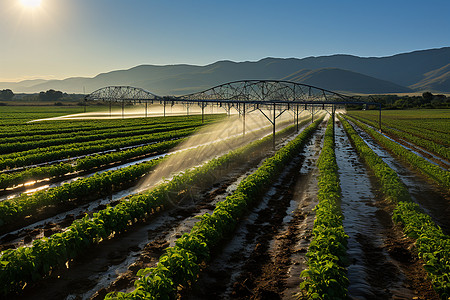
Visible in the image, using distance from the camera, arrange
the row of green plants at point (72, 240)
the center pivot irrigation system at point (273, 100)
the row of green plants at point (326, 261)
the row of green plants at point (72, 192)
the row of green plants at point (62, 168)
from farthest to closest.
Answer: the center pivot irrigation system at point (273, 100) < the row of green plants at point (62, 168) < the row of green plants at point (72, 192) < the row of green plants at point (72, 240) < the row of green plants at point (326, 261)

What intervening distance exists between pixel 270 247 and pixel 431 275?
475cm

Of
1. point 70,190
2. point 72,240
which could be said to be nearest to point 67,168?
point 70,190

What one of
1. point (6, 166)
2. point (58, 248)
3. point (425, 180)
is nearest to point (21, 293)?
point (58, 248)

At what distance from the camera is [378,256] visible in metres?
11.4

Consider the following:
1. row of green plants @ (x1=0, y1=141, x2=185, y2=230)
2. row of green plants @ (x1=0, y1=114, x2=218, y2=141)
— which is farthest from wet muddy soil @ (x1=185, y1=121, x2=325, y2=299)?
row of green plants @ (x1=0, y1=114, x2=218, y2=141)

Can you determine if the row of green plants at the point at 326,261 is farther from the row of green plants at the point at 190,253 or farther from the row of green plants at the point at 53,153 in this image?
the row of green plants at the point at 53,153

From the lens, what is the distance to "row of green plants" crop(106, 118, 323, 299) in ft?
25.0

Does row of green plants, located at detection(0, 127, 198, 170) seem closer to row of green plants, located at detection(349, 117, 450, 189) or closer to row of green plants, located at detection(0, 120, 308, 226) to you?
row of green plants, located at detection(0, 120, 308, 226)

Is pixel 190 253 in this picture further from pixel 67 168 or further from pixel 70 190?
pixel 67 168

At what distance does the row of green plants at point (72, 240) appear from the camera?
28.2 ft

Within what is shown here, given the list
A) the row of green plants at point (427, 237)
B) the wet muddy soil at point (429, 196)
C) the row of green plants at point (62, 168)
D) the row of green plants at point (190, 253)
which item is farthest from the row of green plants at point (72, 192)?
the wet muddy soil at point (429, 196)

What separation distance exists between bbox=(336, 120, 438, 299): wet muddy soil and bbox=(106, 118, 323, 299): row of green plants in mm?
4142

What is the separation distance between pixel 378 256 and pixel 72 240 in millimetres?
9531

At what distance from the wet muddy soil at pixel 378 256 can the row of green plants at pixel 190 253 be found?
13.6 feet
